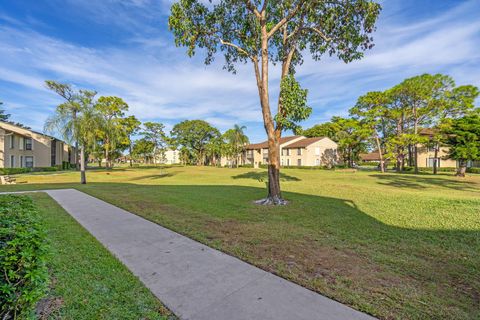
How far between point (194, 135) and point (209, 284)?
58.5 m

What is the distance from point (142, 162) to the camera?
3196 inches

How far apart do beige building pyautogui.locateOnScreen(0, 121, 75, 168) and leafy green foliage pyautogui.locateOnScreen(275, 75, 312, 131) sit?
32.2m

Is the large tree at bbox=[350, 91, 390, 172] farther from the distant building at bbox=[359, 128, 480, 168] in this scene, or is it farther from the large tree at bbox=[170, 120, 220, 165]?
the large tree at bbox=[170, 120, 220, 165]

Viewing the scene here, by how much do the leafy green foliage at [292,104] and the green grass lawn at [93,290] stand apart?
26.4 feet

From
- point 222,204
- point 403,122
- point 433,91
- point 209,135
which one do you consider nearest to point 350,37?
point 222,204

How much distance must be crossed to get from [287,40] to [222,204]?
849 centimetres

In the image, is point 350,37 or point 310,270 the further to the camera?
point 350,37

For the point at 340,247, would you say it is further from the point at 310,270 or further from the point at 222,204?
the point at 222,204

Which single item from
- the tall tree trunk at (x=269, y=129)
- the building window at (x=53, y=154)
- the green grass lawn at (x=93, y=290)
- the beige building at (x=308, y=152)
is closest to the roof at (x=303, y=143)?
the beige building at (x=308, y=152)

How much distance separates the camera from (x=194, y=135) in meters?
60.2

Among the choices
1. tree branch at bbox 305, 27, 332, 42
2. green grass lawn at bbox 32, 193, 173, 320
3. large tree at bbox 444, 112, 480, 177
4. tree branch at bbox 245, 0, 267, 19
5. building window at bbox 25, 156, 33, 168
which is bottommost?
green grass lawn at bbox 32, 193, 173, 320

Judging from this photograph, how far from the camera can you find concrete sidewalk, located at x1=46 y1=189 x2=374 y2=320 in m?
2.70

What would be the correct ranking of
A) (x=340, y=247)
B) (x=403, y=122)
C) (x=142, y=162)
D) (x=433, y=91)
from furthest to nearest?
(x=142, y=162) → (x=403, y=122) → (x=433, y=91) → (x=340, y=247)

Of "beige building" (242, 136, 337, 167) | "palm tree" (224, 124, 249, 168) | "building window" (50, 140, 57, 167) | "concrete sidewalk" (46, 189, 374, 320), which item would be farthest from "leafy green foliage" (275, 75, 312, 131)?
"palm tree" (224, 124, 249, 168)
